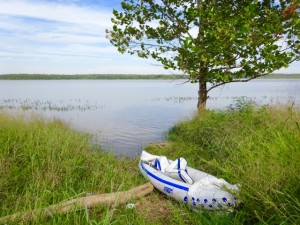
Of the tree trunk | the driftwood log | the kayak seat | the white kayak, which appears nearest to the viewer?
the driftwood log

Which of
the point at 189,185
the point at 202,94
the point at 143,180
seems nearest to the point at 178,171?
the point at 189,185

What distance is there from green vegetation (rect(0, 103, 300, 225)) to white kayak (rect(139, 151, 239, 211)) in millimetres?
178

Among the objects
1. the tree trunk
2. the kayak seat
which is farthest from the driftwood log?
the tree trunk

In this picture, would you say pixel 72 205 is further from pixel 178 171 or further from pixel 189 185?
pixel 178 171

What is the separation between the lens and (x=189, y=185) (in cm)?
661

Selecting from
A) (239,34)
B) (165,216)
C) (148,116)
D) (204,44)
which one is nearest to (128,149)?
(204,44)

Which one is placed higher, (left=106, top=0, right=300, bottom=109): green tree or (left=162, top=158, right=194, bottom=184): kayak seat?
(left=106, top=0, right=300, bottom=109): green tree

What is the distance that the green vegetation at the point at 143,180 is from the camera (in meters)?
4.54

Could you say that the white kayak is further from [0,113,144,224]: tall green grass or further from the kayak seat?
[0,113,144,224]: tall green grass

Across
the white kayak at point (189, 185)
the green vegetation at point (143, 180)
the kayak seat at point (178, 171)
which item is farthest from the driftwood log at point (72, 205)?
the kayak seat at point (178, 171)

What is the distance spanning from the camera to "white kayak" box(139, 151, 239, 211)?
5.68 metres

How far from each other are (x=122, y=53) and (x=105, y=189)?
25.4ft

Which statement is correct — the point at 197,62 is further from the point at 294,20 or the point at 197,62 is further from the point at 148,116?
the point at 148,116

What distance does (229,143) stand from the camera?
28.6 ft
